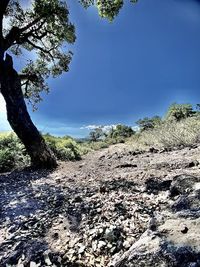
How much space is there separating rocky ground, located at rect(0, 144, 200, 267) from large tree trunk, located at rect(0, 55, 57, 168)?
3.39m

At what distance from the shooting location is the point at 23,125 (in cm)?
Result: 1005

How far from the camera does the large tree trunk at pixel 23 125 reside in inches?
391

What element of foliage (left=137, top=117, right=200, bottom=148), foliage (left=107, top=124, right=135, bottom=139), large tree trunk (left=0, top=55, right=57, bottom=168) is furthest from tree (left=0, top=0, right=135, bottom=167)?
foliage (left=107, top=124, right=135, bottom=139)

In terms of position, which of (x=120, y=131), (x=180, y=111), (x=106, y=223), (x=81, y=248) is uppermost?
(x=180, y=111)

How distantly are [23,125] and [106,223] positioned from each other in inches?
268

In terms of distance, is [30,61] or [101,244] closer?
[101,244]

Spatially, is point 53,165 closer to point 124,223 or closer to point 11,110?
point 11,110

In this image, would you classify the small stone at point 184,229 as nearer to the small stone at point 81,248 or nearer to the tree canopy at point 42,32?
the small stone at point 81,248

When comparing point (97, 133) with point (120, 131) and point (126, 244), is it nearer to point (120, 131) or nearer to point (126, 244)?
point (120, 131)

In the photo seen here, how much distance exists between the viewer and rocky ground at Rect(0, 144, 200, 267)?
7.86ft

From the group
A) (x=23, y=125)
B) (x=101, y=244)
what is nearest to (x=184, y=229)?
(x=101, y=244)

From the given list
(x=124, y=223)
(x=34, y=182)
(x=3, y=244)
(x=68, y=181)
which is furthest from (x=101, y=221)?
(x=34, y=182)

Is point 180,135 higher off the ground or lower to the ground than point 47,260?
higher

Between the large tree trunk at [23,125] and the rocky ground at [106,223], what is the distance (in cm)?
339
